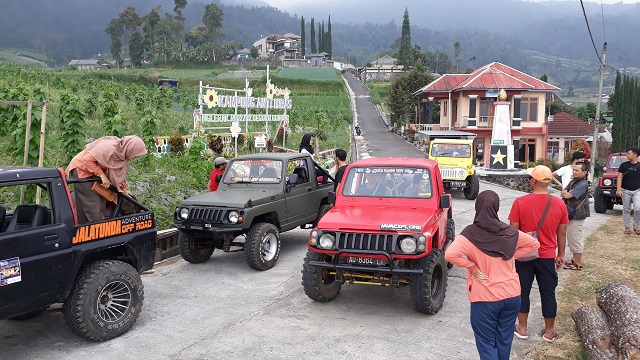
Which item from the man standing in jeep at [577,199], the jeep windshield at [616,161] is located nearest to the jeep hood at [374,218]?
the man standing in jeep at [577,199]

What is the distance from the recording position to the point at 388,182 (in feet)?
25.4

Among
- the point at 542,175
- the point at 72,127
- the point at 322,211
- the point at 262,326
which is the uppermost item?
the point at 72,127

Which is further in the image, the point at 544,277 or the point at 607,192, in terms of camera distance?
the point at 607,192

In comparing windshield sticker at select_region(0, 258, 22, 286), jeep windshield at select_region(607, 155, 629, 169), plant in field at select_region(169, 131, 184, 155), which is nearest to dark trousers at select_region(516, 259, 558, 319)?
windshield sticker at select_region(0, 258, 22, 286)

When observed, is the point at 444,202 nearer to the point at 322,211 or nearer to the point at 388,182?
the point at 388,182

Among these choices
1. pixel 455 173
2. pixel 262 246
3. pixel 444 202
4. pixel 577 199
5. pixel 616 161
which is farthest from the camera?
pixel 455 173

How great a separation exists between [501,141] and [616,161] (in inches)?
551

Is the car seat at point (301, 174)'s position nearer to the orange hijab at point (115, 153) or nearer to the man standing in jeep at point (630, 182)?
the orange hijab at point (115, 153)

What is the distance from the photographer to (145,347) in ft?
19.1

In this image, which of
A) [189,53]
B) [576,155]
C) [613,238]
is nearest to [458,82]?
[613,238]

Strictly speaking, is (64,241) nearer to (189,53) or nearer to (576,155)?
(576,155)

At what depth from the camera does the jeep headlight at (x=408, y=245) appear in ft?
20.6

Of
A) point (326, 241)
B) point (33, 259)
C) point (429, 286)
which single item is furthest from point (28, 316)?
point (429, 286)

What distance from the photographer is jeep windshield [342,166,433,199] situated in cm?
758
